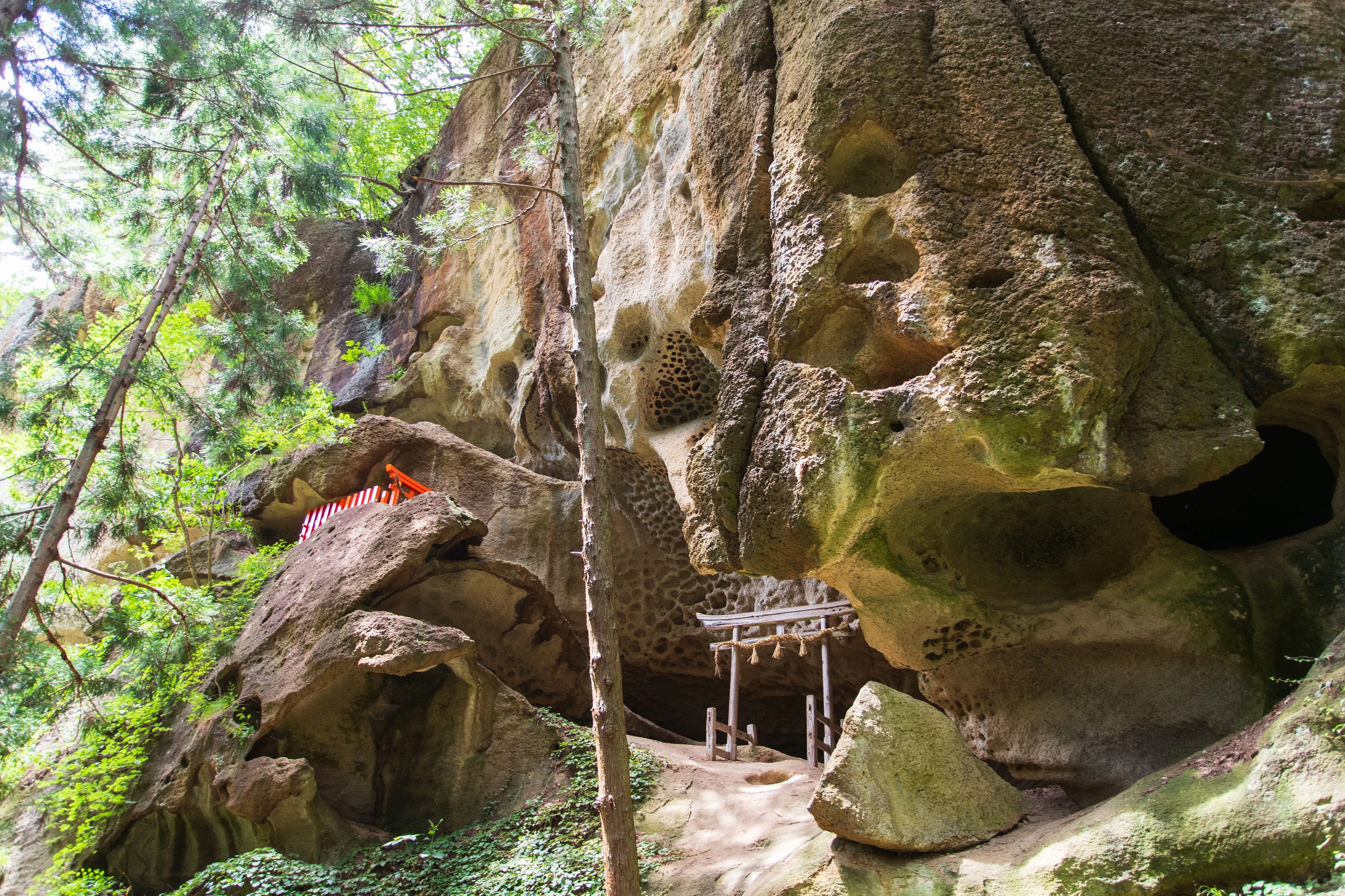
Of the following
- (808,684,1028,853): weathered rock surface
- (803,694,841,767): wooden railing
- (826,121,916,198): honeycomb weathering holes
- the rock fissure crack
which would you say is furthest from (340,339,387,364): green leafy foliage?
(808,684,1028,853): weathered rock surface

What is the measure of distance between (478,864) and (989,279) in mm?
5394

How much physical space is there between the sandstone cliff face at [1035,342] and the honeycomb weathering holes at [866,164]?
0.02m

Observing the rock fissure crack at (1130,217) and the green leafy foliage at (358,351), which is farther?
the green leafy foliage at (358,351)

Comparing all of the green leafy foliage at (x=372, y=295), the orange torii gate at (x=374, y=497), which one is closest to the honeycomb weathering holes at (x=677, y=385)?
the orange torii gate at (x=374, y=497)

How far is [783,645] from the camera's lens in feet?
28.8

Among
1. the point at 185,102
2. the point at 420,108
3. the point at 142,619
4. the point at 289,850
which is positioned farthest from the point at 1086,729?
the point at 420,108

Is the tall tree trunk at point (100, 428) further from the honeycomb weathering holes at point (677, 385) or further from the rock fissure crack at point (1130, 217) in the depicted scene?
the rock fissure crack at point (1130, 217)

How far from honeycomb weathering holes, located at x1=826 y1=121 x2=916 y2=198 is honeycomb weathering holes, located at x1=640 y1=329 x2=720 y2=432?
3289 millimetres

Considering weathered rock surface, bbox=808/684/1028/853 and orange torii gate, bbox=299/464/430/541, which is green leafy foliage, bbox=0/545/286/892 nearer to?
orange torii gate, bbox=299/464/430/541

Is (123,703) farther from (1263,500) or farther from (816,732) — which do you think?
(1263,500)

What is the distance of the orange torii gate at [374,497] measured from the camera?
1016 cm

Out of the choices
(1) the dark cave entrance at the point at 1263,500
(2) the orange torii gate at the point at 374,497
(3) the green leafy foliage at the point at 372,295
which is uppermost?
(3) the green leafy foliage at the point at 372,295

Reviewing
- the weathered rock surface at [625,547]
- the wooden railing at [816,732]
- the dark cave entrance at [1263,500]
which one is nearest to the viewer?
the dark cave entrance at [1263,500]

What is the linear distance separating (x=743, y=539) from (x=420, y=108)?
50.0 ft
